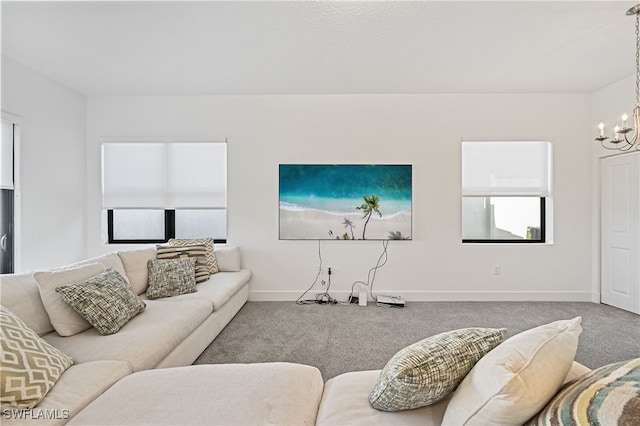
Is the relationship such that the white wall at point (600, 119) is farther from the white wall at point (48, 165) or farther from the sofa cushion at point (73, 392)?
the white wall at point (48, 165)

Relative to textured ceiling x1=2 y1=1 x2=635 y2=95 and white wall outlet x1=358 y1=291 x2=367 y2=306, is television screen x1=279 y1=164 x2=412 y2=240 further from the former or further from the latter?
textured ceiling x1=2 y1=1 x2=635 y2=95

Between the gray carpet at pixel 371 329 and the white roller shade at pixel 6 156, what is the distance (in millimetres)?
2633

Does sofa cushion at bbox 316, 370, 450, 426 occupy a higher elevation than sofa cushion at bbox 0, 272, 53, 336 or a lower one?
lower

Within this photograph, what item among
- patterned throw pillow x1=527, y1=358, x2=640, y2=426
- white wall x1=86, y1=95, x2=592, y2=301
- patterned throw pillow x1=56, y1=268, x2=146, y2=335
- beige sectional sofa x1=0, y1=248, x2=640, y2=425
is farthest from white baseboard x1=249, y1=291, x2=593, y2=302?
patterned throw pillow x1=527, y1=358, x2=640, y2=426

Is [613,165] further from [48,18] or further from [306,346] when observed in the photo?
[48,18]

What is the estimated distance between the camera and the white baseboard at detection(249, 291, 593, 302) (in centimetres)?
389

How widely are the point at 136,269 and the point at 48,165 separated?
187cm

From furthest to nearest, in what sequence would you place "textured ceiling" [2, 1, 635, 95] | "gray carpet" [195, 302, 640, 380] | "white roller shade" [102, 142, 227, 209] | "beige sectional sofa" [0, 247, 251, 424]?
"white roller shade" [102, 142, 227, 209] → "gray carpet" [195, 302, 640, 380] → "textured ceiling" [2, 1, 635, 95] → "beige sectional sofa" [0, 247, 251, 424]

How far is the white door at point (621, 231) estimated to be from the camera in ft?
11.2

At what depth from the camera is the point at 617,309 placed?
11.6 feet

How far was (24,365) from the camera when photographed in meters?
1.25

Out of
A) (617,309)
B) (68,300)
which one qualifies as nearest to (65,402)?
(68,300)

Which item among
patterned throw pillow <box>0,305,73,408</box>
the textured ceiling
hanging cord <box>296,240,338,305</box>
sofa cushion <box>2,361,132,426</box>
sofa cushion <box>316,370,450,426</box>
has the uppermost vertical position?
the textured ceiling

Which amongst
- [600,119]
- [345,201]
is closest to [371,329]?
[345,201]
